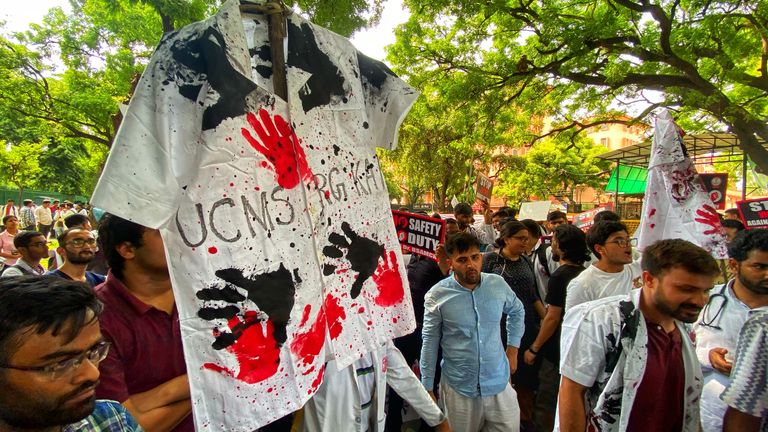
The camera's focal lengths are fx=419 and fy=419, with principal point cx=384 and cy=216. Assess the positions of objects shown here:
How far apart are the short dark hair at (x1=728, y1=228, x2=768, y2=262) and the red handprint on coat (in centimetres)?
271

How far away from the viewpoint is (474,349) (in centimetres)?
299

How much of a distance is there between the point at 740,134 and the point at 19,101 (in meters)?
20.9

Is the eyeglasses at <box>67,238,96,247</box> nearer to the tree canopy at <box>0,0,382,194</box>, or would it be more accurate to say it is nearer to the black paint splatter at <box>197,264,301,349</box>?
the black paint splatter at <box>197,264,301,349</box>

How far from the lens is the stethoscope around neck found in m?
2.59

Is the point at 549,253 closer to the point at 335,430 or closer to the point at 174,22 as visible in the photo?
the point at 335,430

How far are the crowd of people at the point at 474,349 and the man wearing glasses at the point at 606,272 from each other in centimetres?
1

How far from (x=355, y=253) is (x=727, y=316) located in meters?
2.40

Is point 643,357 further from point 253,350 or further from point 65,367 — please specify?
point 65,367

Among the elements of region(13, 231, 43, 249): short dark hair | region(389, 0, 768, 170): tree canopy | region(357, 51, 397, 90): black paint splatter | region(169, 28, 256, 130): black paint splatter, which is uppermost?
region(389, 0, 768, 170): tree canopy

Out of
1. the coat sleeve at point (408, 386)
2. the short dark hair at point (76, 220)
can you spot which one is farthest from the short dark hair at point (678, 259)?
the short dark hair at point (76, 220)

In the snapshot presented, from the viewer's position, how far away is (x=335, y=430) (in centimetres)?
193

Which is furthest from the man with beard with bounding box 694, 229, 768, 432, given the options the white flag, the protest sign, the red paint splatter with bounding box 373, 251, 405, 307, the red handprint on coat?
the protest sign

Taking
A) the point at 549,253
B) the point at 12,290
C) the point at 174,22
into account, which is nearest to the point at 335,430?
the point at 12,290

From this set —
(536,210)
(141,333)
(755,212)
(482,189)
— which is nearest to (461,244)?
(141,333)
